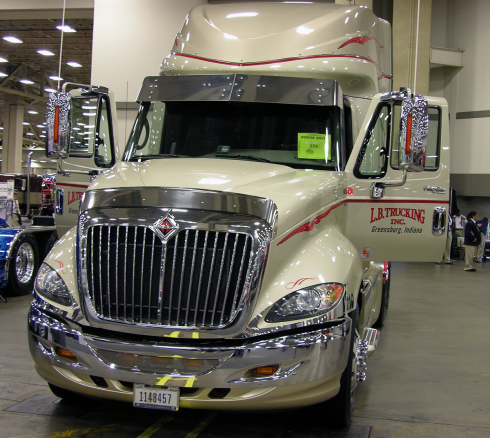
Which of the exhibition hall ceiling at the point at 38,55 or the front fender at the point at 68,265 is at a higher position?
the exhibition hall ceiling at the point at 38,55

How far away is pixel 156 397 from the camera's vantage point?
11.2 ft

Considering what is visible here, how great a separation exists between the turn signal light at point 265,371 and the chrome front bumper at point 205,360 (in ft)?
0.08

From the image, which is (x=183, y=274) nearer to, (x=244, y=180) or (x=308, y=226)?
(x=244, y=180)

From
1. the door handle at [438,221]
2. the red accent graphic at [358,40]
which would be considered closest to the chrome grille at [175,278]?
the door handle at [438,221]

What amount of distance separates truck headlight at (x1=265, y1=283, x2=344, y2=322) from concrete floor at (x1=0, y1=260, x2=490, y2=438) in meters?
1.04

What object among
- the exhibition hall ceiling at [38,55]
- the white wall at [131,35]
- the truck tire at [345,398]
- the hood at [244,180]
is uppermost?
the exhibition hall ceiling at [38,55]

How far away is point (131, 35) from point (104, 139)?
911 cm

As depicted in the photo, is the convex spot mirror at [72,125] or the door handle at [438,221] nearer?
the convex spot mirror at [72,125]

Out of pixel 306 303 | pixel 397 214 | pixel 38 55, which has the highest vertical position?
pixel 38 55

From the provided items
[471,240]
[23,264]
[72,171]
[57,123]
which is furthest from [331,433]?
[471,240]

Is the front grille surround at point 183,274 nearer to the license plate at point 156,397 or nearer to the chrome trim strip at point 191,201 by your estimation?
the chrome trim strip at point 191,201

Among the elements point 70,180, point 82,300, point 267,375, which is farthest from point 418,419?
point 70,180

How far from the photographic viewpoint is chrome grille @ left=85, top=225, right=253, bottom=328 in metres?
3.46

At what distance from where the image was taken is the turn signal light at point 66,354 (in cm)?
361
